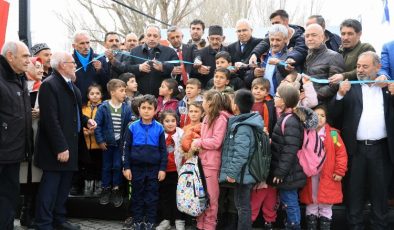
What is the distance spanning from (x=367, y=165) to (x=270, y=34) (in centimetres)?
221

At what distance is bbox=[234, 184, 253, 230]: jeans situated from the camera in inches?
201

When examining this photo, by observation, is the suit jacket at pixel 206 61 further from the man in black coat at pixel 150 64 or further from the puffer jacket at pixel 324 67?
the puffer jacket at pixel 324 67

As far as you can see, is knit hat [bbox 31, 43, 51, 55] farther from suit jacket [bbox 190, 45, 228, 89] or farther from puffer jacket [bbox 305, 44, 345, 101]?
puffer jacket [bbox 305, 44, 345, 101]

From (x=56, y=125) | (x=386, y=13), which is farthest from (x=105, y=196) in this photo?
(x=386, y=13)

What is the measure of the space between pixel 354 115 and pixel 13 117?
3984 mm

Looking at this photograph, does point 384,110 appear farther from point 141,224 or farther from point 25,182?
point 25,182

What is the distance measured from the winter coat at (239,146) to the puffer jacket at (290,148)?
31cm

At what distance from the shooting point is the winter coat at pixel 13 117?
4.84 meters

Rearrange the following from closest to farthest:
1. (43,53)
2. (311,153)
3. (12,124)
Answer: (12,124)
(311,153)
(43,53)

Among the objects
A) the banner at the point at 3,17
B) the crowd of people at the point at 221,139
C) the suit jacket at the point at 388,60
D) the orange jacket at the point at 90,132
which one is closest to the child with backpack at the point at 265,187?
the crowd of people at the point at 221,139

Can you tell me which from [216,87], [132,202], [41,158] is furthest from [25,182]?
[216,87]

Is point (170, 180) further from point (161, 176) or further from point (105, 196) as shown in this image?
point (105, 196)

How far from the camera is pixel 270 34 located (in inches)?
246

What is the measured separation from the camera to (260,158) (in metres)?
5.14
